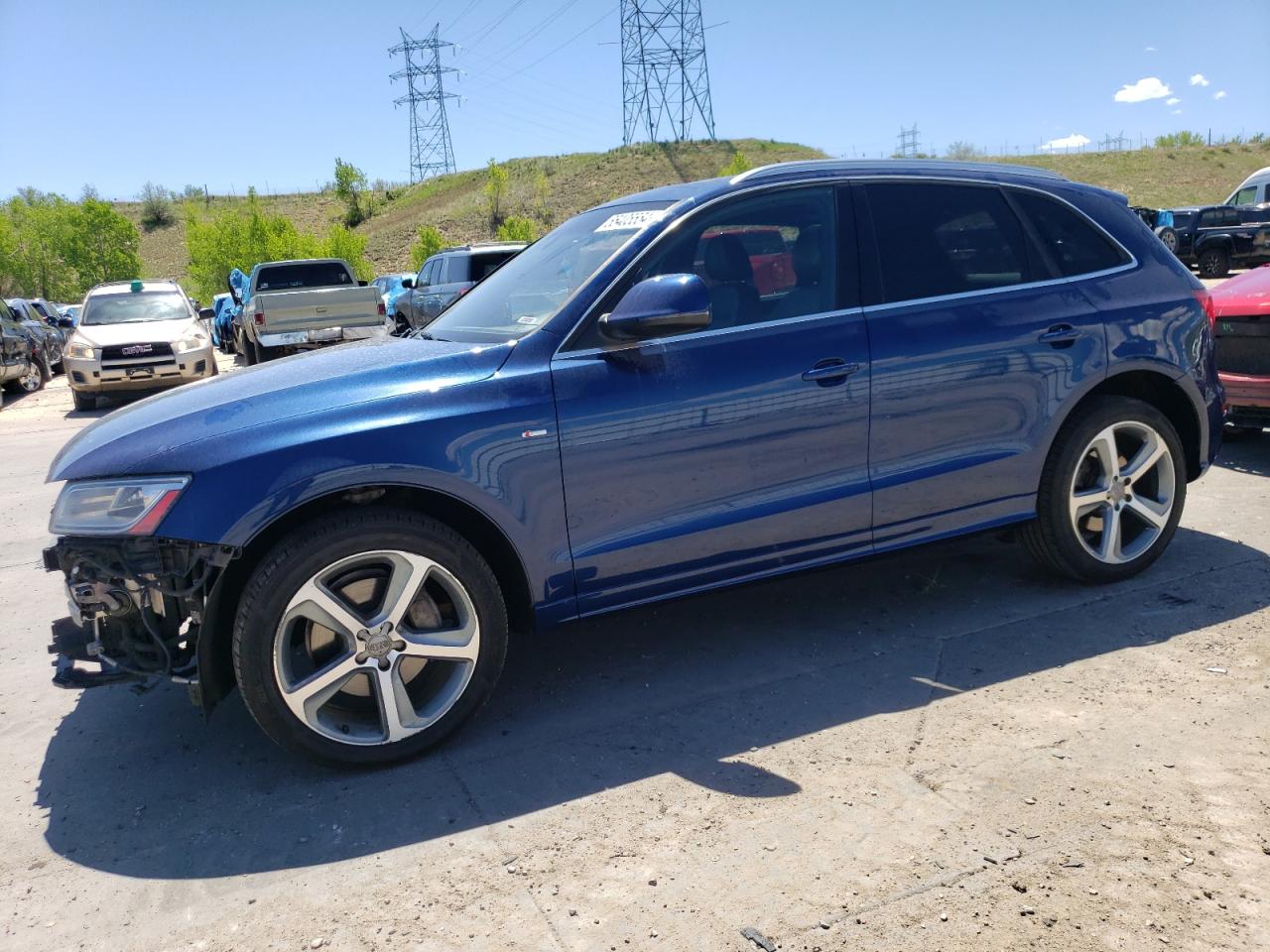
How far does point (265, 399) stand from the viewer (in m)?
3.26

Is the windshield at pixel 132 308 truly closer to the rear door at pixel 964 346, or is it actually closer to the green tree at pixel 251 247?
the rear door at pixel 964 346

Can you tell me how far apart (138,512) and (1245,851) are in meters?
3.26

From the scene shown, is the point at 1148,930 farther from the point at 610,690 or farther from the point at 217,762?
the point at 217,762

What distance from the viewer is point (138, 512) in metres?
3.00

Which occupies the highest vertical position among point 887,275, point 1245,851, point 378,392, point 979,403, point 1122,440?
point 887,275

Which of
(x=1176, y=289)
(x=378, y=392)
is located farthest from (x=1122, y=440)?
(x=378, y=392)

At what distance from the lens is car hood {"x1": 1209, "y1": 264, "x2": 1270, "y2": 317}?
641 centimetres

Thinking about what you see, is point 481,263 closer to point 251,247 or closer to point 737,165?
point 251,247

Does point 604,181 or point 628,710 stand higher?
point 604,181

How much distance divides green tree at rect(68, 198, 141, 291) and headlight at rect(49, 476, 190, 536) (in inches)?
2489

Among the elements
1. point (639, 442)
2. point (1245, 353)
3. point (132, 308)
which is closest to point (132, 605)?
point (639, 442)

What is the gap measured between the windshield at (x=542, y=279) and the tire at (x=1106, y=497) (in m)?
2.08

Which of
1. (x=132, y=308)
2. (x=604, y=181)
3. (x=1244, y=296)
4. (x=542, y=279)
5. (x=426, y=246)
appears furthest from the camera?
(x=604, y=181)

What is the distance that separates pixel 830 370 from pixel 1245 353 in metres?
4.27
